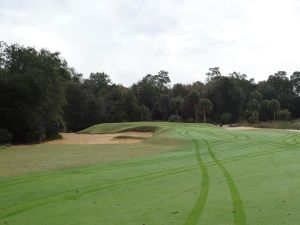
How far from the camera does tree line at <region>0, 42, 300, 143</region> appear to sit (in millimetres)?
43375

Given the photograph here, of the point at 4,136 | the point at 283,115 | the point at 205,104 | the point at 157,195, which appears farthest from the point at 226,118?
the point at 157,195

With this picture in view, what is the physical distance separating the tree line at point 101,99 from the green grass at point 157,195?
28264 millimetres

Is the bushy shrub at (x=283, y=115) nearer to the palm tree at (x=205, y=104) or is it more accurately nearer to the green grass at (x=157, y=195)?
the palm tree at (x=205, y=104)

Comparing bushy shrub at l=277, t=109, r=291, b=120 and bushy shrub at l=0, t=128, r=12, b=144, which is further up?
bushy shrub at l=277, t=109, r=291, b=120

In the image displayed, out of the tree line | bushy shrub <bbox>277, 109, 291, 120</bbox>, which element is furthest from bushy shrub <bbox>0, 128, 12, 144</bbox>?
bushy shrub <bbox>277, 109, 291, 120</bbox>

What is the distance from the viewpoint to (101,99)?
8956 centimetres

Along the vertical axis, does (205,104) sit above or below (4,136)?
above

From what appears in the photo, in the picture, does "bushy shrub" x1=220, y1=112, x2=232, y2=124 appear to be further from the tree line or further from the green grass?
the green grass

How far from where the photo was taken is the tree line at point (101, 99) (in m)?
43.4

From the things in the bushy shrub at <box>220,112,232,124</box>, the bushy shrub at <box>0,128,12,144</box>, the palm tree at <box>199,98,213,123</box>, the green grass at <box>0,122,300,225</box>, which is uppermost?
Result: the palm tree at <box>199,98,213,123</box>

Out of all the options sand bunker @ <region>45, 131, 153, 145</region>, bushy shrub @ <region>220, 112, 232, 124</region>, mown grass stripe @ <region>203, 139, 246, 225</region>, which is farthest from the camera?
bushy shrub @ <region>220, 112, 232, 124</region>

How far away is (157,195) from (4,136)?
32.8 metres

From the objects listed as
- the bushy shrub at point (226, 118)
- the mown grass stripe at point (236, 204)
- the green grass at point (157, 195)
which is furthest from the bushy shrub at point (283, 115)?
the mown grass stripe at point (236, 204)

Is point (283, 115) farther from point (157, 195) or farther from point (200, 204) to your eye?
point (200, 204)
